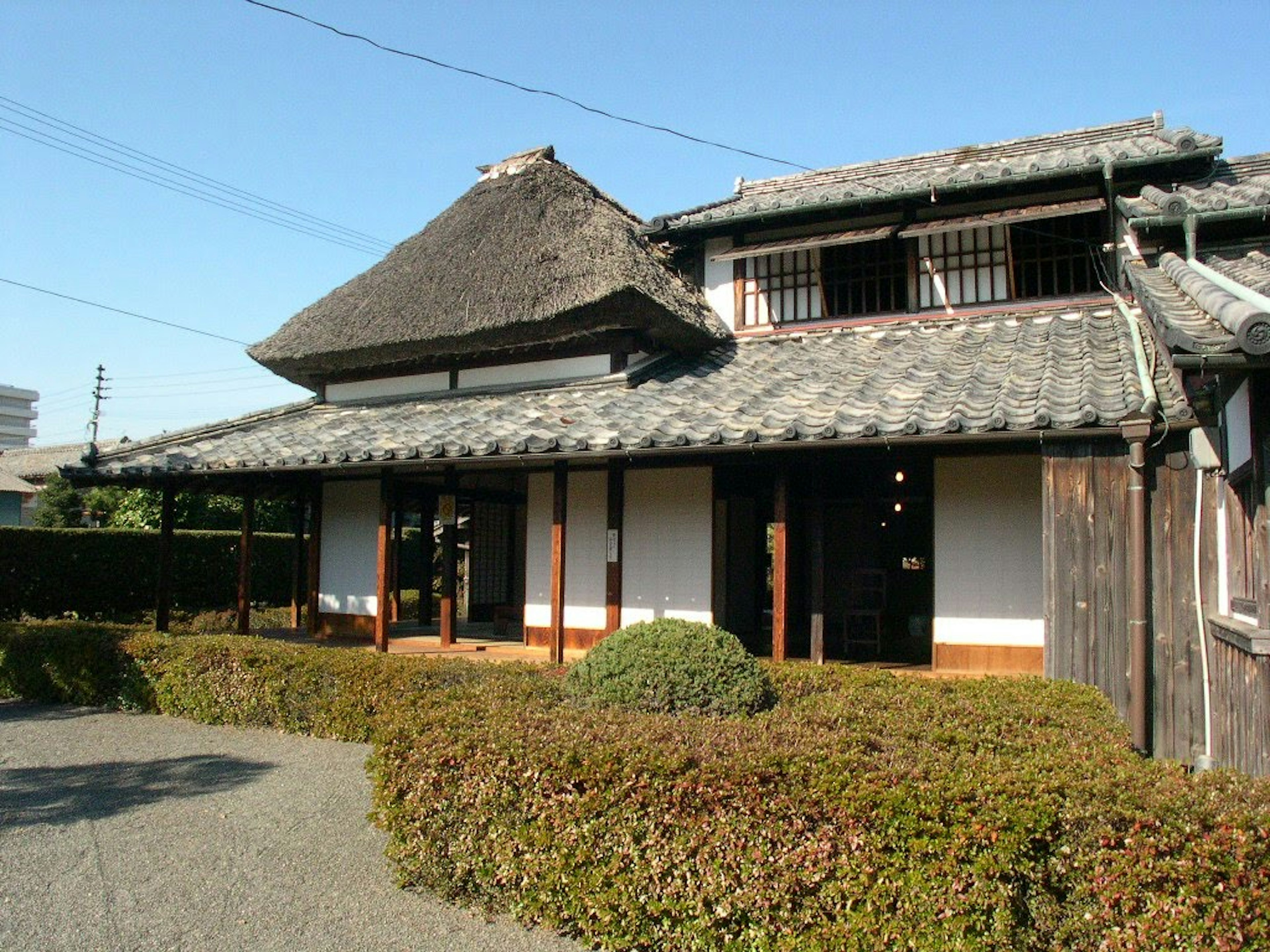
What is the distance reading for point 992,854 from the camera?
12.3 feet

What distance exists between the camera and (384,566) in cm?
1134

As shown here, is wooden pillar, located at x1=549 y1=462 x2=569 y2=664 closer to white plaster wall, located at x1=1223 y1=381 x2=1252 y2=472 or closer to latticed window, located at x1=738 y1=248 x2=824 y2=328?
latticed window, located at x1=738 y1=248 x2=824 y2=328

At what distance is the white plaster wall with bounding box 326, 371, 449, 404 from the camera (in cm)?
1311

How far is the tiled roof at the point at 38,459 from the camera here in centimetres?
4466

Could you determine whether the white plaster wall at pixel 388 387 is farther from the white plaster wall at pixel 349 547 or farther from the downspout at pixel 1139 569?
the downspout at pixel 1139 569

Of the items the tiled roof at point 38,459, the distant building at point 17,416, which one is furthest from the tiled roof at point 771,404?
the distant building at point 17,416

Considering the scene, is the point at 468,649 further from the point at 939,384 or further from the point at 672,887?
the point at 672,887

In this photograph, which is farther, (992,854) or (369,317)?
(369,317)

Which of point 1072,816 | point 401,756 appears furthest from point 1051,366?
point 401,756

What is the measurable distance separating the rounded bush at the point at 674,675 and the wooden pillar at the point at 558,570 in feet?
11.4

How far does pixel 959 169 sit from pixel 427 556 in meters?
8.35

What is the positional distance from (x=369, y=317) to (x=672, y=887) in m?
10.7

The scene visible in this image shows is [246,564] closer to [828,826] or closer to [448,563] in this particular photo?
[448,563]

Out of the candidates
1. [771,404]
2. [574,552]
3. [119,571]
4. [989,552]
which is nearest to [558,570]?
[574,552]
